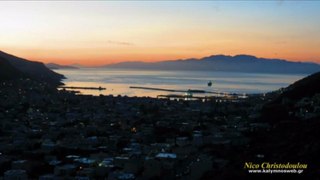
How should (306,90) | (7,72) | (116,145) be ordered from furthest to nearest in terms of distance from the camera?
(7,72)
(306,90)
(116,145)

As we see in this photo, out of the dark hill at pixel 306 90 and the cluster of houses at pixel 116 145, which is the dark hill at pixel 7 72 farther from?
the dark hill at pixel 306 90

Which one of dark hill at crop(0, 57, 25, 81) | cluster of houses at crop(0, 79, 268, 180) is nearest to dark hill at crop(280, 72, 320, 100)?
cluster of houses at crop(0, 79, 268, 180)

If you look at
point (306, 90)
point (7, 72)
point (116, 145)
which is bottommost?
point (116, 145)

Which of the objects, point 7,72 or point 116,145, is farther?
point 7,72

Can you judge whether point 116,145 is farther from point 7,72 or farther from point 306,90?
point 7,72

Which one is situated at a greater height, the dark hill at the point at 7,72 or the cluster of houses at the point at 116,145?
the dark hill at the point at 7,72

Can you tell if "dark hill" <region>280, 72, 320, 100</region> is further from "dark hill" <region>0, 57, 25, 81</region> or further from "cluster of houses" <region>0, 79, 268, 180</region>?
"dark hill" <region>0, 57, 25, 81</region>

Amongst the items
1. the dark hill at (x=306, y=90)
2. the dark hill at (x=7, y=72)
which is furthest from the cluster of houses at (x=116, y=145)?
the dark hill at (x=7, y=72)

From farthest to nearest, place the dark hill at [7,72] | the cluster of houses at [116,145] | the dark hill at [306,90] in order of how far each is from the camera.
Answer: the dark hill at [7,72] < the dark hill at [306,90] < the cluster of houses at [116,145]

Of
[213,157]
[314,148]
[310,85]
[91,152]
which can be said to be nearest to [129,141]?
[91,152]

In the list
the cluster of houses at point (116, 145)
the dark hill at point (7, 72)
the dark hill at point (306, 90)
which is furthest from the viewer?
the dark hill at point (7, 72)

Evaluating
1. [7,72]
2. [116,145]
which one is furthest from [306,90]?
[7,72]
